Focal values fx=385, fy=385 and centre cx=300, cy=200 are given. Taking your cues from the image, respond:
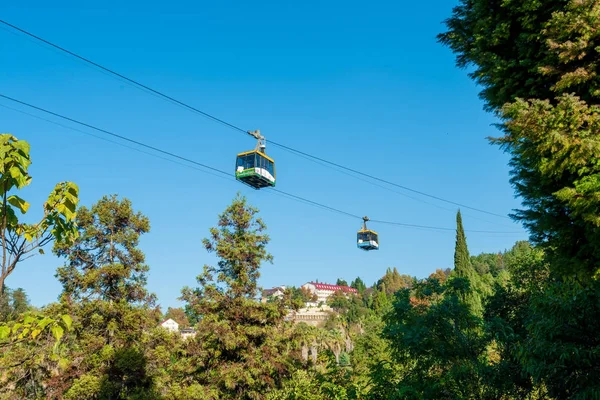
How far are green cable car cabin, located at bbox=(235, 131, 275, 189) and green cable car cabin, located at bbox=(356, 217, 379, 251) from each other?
1066 centimetres

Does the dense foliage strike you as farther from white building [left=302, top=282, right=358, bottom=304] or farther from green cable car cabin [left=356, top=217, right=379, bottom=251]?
white building [left=302, top=282, right=358, bottom=304]

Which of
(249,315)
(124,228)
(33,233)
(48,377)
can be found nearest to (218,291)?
(249,315)

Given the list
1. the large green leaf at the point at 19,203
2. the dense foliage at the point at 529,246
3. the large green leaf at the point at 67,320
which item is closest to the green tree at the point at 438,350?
the dense foliage at the point at 529,246

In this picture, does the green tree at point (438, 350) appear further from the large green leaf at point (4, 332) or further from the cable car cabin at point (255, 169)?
the cable car cabin at point (255, 169)

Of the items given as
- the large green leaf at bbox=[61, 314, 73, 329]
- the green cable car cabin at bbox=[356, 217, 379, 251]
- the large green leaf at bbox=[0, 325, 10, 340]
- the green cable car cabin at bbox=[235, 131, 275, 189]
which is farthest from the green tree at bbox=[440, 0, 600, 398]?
the green cable car cabin at bbox=[356, 217, 379, 251]

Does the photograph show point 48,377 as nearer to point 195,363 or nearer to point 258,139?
point 195,363

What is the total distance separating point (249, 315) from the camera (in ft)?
57.1

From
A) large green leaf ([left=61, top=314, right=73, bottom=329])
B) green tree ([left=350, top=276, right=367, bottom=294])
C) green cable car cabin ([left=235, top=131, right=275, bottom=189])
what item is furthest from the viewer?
green tree ([left=350, top=276, right=367, bottom=294])

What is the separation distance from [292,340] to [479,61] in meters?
15.8

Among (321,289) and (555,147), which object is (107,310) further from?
(321,289)

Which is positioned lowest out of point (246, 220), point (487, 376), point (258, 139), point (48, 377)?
point (48, 377)

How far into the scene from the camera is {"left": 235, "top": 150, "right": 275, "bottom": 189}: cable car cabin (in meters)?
17.8

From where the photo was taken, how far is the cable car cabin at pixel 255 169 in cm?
1775

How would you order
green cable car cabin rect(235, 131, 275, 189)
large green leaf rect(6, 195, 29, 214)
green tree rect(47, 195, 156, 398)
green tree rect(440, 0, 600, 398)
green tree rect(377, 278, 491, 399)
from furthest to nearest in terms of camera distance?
green cable car cabin rect(235, 131, 275, 189), green tree rect(47, 195, 156, 398), green tree rect(377, 278, 491, 399), green tree rect(440, 0, 600, 398), large green leaf rect(6, 195, 29, 214)
